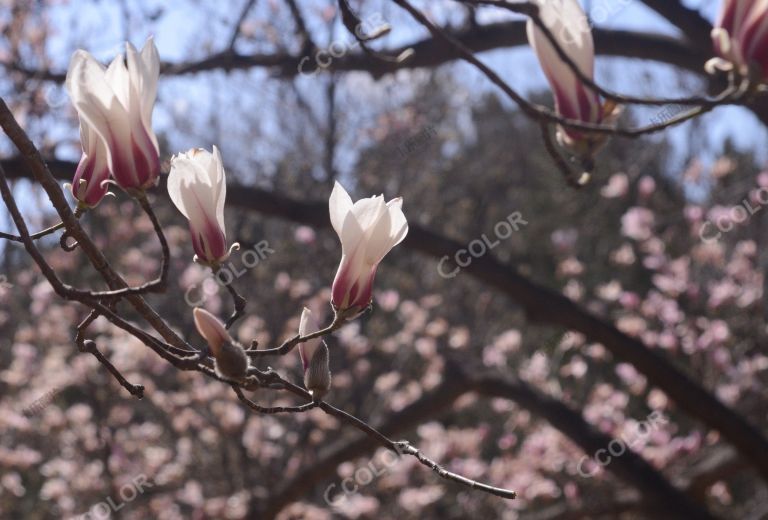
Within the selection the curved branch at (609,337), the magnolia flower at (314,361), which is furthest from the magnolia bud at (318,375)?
the curved branch at (609,337)

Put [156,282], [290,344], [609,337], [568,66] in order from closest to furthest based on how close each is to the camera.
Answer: [156,282]
[290,344]
[568,66]
[609,337]

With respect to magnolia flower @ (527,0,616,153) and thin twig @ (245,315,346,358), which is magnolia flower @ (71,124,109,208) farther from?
magnolia flower @ (527,0,616,153)

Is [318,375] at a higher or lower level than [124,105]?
lower

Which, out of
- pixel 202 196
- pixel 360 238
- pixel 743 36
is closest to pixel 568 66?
pixel 743 36

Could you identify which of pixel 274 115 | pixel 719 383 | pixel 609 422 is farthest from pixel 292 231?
pixel 719 383

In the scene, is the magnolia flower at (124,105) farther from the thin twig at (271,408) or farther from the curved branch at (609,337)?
the curved branch at (609,337)

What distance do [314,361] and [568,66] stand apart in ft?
1.33

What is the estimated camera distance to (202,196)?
31.5 inches

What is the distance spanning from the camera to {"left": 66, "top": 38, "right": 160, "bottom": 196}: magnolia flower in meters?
0.71

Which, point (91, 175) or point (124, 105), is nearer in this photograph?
point (124, 105)

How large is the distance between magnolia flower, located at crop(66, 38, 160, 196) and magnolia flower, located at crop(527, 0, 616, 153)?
1.32 ft

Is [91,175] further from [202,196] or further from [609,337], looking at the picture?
[609,337]

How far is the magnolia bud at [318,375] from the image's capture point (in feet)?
2.62

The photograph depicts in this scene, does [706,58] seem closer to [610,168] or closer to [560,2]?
[560,2]
